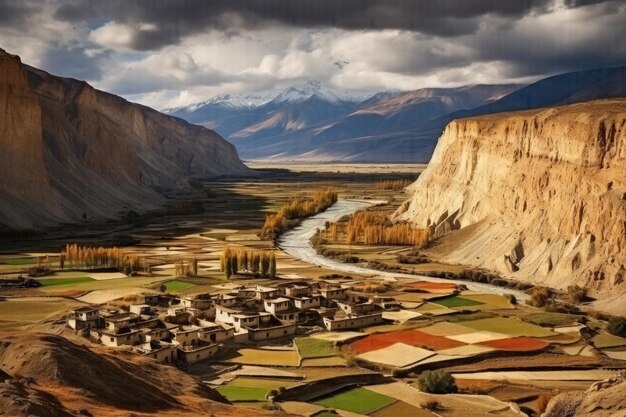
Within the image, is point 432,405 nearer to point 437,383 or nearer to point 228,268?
point 437,383

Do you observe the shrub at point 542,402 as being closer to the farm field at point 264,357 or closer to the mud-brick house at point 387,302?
the farm field at point 264,357

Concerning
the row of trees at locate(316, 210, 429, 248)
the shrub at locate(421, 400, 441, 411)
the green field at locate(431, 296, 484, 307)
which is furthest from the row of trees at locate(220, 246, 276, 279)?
the shrub at locate(421, 400, 441, 411)

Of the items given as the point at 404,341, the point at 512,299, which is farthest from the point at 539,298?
the point at 404,341

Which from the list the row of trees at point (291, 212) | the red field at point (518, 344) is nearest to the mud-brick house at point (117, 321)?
the red field at point (518, 344)

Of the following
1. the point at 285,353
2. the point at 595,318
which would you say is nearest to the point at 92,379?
the point at 285,353

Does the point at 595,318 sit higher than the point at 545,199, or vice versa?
the point at 545,199

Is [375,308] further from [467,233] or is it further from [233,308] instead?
[467,233]

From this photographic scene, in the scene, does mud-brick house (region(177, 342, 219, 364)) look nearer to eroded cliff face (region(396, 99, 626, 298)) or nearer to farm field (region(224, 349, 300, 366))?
farm field (region(224, 349, 300, 366))
